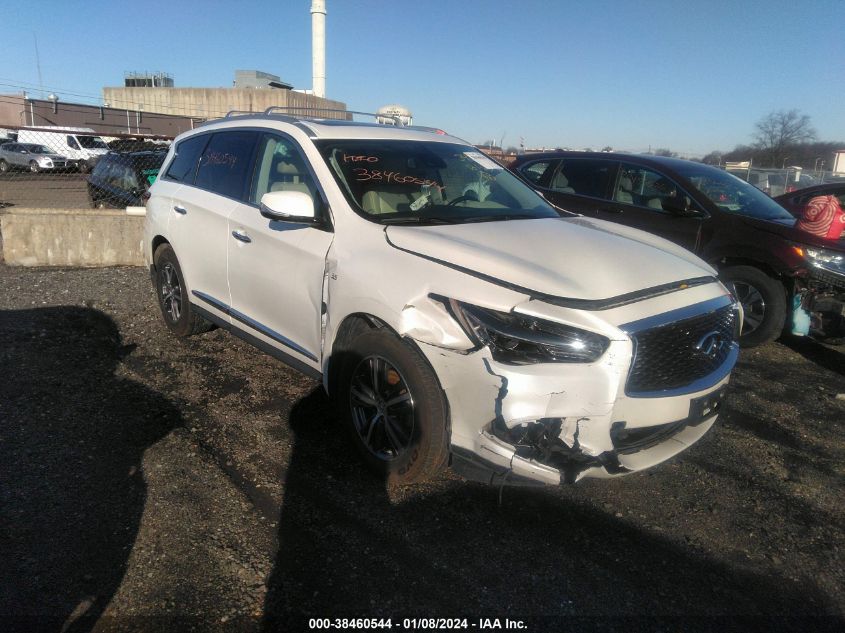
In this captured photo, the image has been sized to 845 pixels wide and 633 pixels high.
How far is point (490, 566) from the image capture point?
2766 mm

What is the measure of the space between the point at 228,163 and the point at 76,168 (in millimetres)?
24043

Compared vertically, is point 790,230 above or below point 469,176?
below

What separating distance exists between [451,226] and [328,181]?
2.63 feet

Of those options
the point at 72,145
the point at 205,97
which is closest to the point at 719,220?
the point at 72,145

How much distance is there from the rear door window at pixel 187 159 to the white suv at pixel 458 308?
732 millimetres

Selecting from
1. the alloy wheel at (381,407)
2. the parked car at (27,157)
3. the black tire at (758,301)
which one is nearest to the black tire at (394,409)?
the alloy wheel at (381,407)

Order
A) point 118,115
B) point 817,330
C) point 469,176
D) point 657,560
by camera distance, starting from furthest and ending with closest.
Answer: point 118,115 < point 817,330 < point 469,176 < point 657,560

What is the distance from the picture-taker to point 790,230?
575 cm

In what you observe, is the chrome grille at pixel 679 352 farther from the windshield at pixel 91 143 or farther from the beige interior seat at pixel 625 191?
the windshield at pixel 91 143

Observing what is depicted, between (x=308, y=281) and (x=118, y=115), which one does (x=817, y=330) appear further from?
(x=118, y=115)

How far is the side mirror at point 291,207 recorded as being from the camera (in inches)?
138

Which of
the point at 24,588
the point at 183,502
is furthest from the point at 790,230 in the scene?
the point at 24,588

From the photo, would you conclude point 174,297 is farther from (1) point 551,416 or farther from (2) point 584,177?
(2) point 584,177

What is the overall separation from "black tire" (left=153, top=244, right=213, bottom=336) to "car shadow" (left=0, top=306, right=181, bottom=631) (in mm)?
476
